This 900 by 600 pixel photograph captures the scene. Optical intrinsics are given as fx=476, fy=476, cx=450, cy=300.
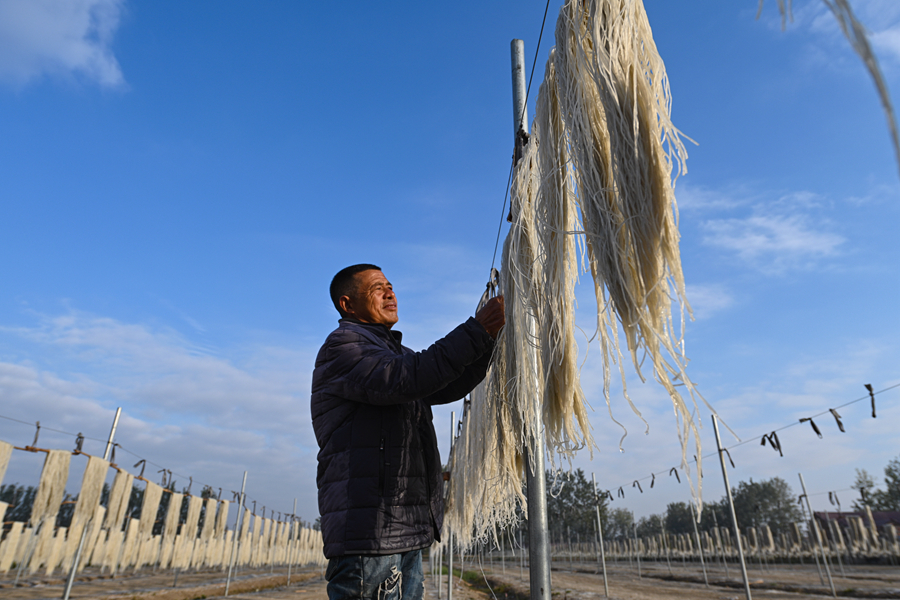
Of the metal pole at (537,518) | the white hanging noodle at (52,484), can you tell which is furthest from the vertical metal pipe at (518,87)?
the white hanging noodle at (52,484)

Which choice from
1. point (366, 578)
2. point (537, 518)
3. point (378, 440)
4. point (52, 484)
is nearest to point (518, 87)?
point (378, 440)

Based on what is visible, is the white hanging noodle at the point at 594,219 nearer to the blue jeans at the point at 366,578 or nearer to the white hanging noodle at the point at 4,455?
the blue jeans at the point at 366,578

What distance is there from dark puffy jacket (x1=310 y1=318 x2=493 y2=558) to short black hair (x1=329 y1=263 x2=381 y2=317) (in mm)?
360

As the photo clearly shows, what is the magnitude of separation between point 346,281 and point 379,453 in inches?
32.6

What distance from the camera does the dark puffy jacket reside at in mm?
1432

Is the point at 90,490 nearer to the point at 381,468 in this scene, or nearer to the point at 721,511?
the point at 381,468

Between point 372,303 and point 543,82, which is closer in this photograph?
point 543,82

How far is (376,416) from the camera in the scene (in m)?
1.57

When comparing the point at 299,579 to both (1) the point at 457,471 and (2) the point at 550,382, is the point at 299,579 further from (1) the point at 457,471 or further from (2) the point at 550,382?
(2) the point at 550,382

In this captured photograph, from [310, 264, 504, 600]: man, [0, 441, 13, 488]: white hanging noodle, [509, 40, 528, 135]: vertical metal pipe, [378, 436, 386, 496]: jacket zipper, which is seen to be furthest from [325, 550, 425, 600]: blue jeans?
[0, 441, 13, 488]: white hanging noodle

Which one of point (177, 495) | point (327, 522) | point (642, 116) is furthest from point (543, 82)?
point (177, 495)

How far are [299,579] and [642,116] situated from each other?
27.5 metres

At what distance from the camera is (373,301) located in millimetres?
1983

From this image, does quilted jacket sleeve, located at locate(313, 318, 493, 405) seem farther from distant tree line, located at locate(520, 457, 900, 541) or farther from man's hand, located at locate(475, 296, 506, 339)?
distant tree line, located at locate(520, 457, 900, 541)
